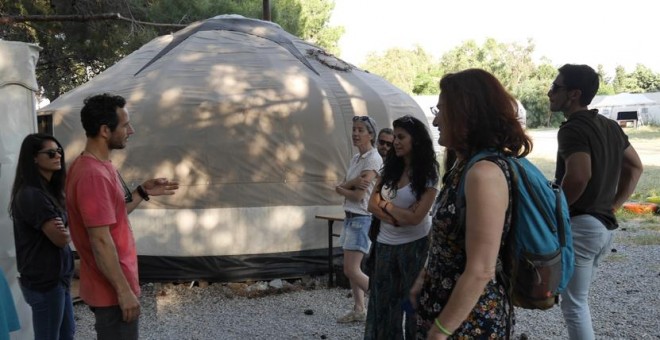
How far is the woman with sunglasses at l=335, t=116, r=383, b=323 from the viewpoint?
479 cm

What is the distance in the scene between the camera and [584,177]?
10.4ft

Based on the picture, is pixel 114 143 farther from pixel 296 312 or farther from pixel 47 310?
pixel 296 312

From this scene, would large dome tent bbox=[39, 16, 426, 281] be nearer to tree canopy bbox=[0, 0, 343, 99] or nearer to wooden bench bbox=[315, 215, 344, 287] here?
wooden bench bbox=[315, 215, 344, 287]

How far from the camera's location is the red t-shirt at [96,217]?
2.49m

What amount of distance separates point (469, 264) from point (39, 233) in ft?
8.11

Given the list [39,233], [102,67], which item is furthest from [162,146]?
[102,67]

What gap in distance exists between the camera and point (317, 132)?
23.1 feet

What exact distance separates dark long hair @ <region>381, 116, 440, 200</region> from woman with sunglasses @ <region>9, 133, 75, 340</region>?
197 cm

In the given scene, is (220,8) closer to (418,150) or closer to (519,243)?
(418,150)

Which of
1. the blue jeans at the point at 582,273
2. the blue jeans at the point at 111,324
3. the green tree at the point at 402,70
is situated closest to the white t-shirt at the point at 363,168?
the blue jeans at the point at 582,273

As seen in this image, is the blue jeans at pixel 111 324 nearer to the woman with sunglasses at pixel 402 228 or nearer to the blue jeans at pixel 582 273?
the woman with sunglasses at pixel 402 228

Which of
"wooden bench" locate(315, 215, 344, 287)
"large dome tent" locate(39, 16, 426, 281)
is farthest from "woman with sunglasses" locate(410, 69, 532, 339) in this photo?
"large dome tent" locate(39, 16, 426, 281)

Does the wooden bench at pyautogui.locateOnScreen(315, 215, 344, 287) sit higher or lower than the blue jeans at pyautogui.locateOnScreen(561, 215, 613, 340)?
lower

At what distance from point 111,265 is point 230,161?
169 inches
